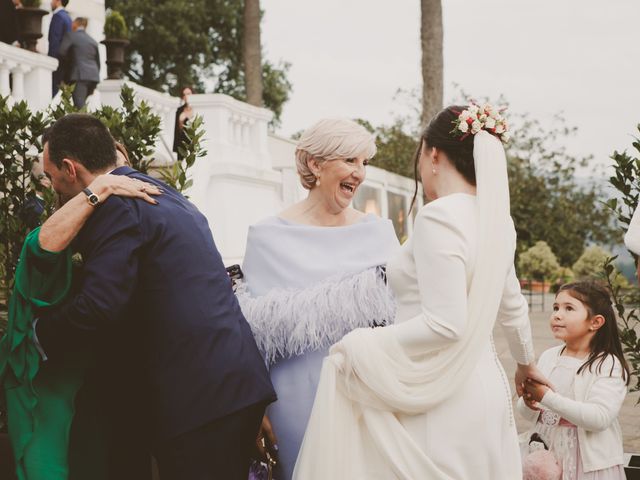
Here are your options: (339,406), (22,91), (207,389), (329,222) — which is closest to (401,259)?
(339,406)

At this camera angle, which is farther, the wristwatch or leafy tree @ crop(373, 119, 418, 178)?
leafy tree @ crop(373, 119, 418, 178)

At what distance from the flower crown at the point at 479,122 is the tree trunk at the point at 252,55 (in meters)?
17.3

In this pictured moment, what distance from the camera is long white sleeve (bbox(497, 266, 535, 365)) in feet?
11.0

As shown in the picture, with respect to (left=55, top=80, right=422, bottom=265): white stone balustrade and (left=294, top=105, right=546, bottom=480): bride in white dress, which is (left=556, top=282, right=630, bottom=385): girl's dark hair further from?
(left=55, top=80, right=422, bottom=265): white stone balustrade

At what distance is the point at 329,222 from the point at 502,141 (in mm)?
1094

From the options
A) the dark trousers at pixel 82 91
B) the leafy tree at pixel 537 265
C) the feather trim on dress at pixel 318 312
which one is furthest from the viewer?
the leafy tree at pixel 537 265

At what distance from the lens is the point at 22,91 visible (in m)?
11.5

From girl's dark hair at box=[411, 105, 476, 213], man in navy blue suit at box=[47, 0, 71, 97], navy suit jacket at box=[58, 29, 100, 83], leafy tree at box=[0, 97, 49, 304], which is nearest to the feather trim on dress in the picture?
girl's dark hair at box=[411, 105, 476, 213]

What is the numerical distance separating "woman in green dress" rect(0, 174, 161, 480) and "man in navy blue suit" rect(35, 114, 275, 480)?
0.19 feet

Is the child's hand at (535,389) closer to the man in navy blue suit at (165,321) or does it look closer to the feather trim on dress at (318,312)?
the feather trim on dress at (318,312)

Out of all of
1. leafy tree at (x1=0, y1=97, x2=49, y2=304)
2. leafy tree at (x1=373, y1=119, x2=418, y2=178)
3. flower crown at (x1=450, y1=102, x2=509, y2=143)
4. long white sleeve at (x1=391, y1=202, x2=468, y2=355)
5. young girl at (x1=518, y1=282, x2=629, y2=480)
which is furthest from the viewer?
leafy tree at (x1=373, y1=119, x2=418, y2=178)

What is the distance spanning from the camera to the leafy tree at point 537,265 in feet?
82.3

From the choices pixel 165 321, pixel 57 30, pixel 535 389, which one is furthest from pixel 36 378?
pixel 57 30

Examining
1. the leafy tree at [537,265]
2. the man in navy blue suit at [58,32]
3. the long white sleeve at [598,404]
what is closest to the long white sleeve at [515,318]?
the long white sleeve at [598,404]
